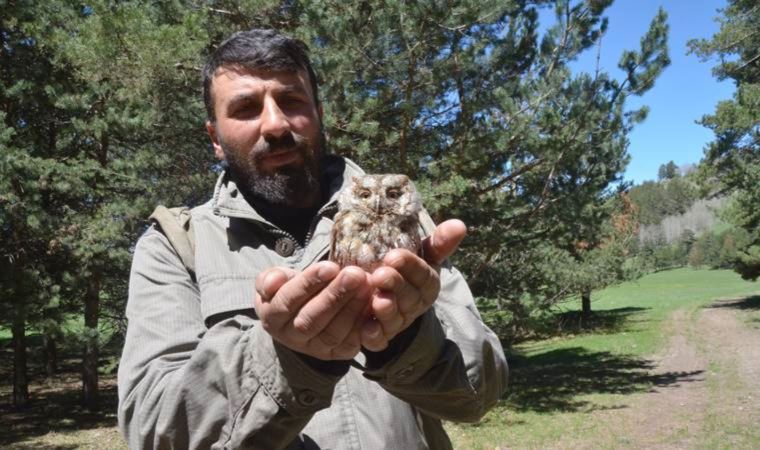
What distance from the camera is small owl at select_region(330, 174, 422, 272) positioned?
6.31ft

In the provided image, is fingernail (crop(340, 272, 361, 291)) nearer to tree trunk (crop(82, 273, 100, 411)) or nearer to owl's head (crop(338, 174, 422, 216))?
owl's head (crop(338, 174, 422, 216))

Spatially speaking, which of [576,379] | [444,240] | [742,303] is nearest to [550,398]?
[576,379]

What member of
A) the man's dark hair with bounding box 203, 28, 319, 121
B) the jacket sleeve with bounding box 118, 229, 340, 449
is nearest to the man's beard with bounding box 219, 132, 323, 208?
the man's dark hair with bounding box 203, 28, 319, 121

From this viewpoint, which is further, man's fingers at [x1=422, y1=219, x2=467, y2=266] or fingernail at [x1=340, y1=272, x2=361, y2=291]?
man's fingers at [x1=422, y1=219, x2=467, y2=266]

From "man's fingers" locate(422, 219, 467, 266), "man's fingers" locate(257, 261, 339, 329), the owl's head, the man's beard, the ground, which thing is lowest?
the ground

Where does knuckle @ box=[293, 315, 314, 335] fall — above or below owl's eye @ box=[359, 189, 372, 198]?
below

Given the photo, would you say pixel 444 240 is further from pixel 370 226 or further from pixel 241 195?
pixel 241 195

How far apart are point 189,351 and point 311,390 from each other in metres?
0.56

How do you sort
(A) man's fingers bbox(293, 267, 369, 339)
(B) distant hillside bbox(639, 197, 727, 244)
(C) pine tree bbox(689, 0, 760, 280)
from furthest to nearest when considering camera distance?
(B) distant hillside bbox(639, 197, 727, 244) < (C) pine tree bbox(689, 0, 760, 280) < (A) man's fingers bbox(293, 267, 369, 339)

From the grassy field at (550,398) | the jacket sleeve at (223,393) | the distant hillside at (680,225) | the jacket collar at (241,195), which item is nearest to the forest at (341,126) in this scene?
the grassy field at (550,398)

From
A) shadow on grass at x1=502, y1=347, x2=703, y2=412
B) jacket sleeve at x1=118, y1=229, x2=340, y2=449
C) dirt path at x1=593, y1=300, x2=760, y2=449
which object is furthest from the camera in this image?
shadow on grass at x1=502, y1=347, x2=703, y2=412

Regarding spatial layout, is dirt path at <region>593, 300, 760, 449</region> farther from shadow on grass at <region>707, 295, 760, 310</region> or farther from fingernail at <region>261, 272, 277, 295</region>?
shadow on grass at <region>707, 295, 760, 310</region>

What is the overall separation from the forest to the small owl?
5212 mm

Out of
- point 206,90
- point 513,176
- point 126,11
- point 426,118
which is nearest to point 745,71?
point 513,176
